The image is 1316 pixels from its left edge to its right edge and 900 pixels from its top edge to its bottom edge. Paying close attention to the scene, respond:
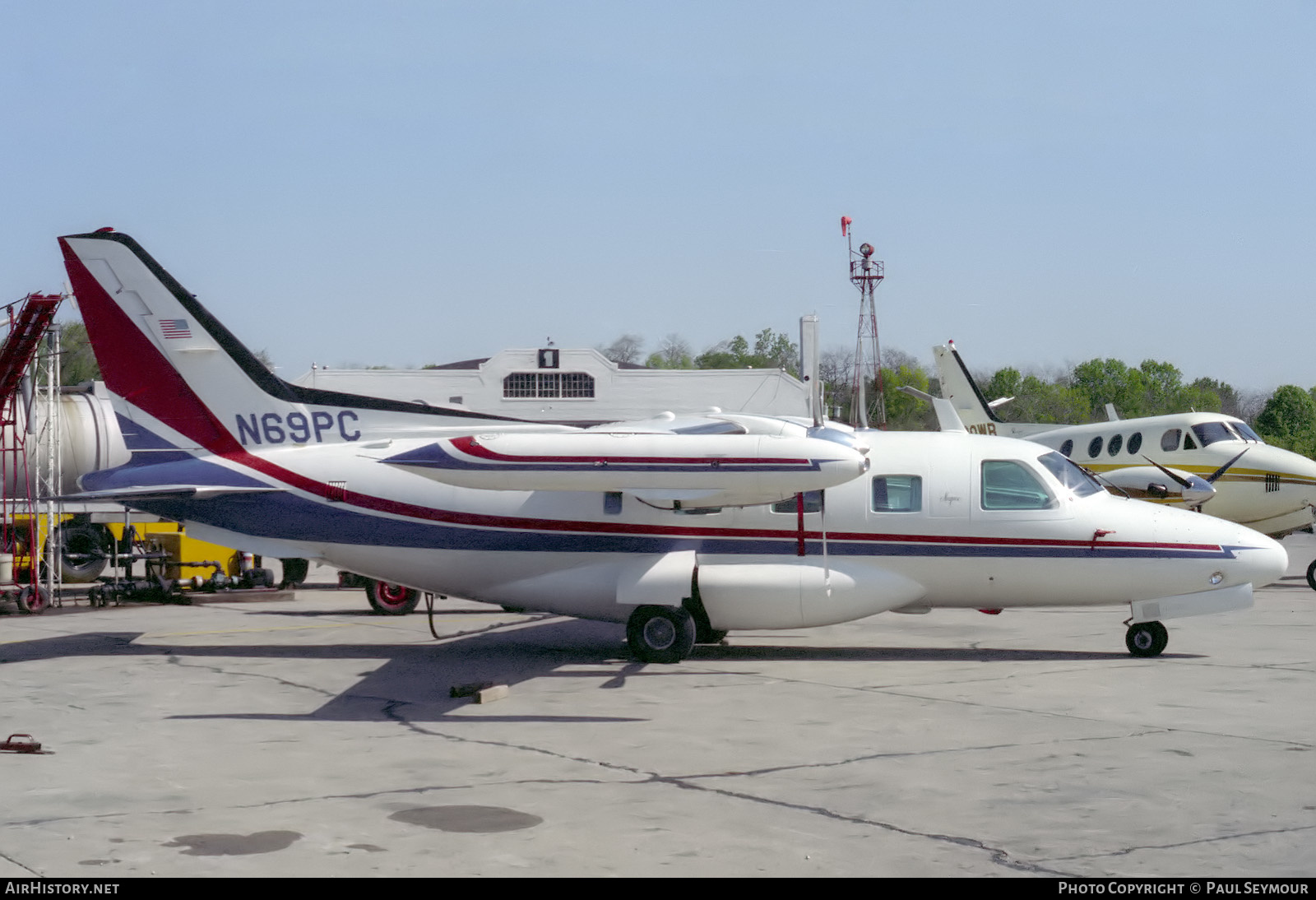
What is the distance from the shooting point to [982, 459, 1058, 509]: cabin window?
15070 millimetres

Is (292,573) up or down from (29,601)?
up

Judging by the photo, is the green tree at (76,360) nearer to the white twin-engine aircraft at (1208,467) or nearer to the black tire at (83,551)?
the black tire at (83,551)

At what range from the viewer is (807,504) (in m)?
14.9

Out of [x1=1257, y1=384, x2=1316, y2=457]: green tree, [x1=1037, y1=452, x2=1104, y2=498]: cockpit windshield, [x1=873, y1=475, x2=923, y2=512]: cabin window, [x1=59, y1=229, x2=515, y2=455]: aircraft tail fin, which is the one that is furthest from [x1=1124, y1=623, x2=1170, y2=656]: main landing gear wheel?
[x1=1257, y1=384, x2=1316, y2=457]: green tree

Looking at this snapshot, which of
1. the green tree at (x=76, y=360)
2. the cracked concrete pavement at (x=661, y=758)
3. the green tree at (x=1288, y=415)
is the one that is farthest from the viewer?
the green tree at (x=1288, y=415)

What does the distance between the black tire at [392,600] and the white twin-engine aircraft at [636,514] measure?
5.03 m

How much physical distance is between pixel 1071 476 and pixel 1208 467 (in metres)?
12.6

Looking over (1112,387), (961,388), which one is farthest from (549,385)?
(1112,387)

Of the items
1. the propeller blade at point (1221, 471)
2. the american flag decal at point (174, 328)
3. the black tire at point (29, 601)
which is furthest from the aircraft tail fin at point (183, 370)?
the propeller blade at point (1221, 471)

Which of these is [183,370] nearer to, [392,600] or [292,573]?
[392,600]

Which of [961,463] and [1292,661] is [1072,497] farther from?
[1292,661]

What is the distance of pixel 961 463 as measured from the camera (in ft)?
50.2

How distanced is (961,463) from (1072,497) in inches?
53.8

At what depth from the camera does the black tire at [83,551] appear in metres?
29.7
